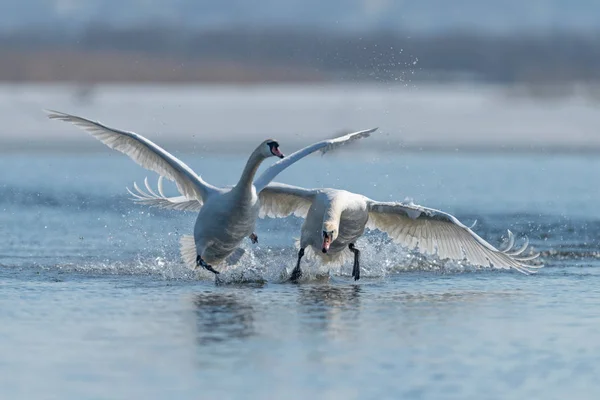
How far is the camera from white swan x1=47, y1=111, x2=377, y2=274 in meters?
12.1

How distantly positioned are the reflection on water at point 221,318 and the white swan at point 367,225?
1094 millimetres

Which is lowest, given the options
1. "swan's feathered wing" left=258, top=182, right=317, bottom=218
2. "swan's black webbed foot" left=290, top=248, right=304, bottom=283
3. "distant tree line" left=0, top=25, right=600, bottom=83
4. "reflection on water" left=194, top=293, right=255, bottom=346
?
"reflection on water" left=194, top=293, right=255, bottom=346

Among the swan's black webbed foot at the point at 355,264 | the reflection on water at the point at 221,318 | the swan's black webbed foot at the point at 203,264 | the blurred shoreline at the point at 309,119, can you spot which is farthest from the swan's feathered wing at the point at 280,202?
the blurred shoreline at the point at 309,119

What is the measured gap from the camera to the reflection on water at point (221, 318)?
1016 centimetres

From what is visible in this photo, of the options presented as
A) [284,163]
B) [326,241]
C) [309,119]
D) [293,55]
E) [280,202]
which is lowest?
[326,241]

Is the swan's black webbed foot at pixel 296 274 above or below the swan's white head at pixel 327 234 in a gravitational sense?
below

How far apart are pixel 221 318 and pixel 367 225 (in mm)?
3280

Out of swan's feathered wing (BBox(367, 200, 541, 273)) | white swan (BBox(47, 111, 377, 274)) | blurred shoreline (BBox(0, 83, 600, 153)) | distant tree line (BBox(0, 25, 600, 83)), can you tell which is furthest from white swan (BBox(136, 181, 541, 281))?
distant tree line (BBox(0, 25, 600, 83))

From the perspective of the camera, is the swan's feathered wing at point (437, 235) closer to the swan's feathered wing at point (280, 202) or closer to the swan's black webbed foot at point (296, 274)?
the swan's feathered wing at point (280, 202)

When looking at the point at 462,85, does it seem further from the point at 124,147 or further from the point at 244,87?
the point at 124,147

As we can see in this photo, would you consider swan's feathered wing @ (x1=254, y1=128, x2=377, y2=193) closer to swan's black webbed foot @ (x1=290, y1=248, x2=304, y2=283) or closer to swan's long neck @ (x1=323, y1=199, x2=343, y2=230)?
swan's long neck @ (x1=323, y1=199, x2=343, y2=230)

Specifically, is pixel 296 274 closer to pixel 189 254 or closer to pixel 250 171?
pixel 189 254

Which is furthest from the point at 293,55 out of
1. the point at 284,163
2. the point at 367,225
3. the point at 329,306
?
the point at 329,306

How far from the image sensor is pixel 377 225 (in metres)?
13.9
